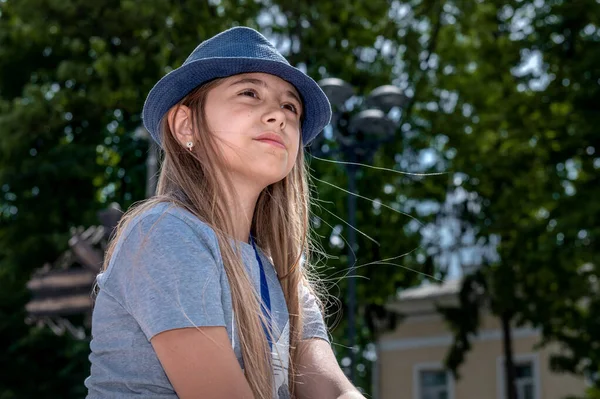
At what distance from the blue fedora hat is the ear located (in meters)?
0.03

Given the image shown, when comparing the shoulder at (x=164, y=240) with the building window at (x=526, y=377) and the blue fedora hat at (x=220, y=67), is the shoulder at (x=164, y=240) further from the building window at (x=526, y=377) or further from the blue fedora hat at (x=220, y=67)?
the building window at (x=526, y=377)

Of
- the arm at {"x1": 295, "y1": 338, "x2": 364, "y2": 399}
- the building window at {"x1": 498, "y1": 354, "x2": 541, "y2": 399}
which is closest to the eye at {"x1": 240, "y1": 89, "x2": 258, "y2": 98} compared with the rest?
the arm at {"x1": 295, "y1": 338, "x2": 364, "y2": 399}

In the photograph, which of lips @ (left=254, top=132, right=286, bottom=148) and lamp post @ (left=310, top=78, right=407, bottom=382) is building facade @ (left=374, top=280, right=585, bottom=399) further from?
lips @ (left=254, top=132, right=286, bottom=148)

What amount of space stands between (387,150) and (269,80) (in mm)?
16717

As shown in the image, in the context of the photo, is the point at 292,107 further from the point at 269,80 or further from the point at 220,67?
the point at 220,67

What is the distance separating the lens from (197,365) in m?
2.19

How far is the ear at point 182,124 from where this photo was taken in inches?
106

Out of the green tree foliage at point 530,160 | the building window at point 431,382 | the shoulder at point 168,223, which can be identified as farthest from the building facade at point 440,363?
the shoulder at point 168,223

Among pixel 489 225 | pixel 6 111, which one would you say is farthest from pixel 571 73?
pixel 6 111

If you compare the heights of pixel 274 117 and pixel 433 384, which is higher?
pixel 433 384

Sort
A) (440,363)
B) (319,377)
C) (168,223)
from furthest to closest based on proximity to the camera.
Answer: (440,363), (319,377), (168,223)

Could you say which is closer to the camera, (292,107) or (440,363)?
(292,107)

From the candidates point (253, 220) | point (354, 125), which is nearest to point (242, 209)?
point (253, 220)

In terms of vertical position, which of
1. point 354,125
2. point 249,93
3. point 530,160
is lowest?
point 249,93
